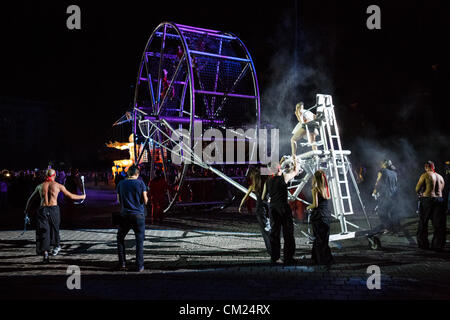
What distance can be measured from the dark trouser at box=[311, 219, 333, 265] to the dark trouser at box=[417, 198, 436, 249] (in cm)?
251

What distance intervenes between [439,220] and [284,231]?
3.43 m

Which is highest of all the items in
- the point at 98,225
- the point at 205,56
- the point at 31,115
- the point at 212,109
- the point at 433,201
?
the point at 31,115

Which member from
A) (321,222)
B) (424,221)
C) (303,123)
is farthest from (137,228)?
(424,221)

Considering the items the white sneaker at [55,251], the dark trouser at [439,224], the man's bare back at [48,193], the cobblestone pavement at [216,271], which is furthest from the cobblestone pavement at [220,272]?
the man's bare back at [48,193]

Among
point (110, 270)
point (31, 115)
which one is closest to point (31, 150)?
point (31, 115)

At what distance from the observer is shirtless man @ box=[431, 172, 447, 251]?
676 centimetres

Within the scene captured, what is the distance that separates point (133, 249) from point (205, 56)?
6580 millimetres

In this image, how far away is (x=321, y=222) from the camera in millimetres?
5793

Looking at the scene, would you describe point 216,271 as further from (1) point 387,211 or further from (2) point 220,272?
(1) point 387,211

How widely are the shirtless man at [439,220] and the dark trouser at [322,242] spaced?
269 centimetres

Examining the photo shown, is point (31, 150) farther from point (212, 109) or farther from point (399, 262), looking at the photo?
point (399, 262)
